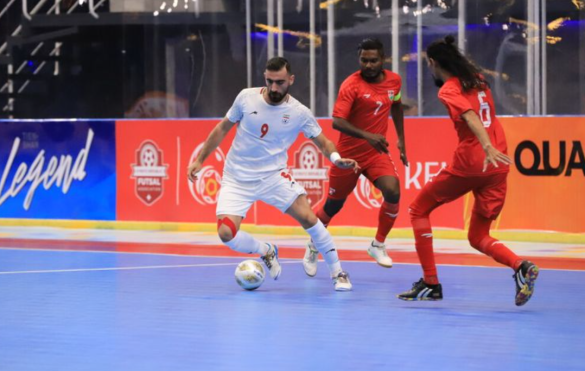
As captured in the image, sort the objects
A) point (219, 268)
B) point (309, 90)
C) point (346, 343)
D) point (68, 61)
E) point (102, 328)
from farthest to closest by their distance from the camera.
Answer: point (68, 61)
point (309, 90)
point (219, 268)
point (102, 328)
point (346, 343)

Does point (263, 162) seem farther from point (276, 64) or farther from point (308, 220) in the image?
point (276, 64)

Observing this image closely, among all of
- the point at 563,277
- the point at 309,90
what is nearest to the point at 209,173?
the point at 309,90

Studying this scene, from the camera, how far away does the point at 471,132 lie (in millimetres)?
9281

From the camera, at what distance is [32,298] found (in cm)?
1012

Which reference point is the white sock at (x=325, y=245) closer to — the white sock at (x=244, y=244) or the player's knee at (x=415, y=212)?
the white sock at (x=244, y=244)

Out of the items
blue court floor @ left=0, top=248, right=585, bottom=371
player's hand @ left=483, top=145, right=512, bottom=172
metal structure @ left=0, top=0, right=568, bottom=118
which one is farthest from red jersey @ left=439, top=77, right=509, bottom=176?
metal structure @ left=0, top=0, right=568, bottom=118

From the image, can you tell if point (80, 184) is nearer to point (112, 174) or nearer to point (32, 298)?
point (112, 174)

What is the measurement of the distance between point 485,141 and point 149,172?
8.52 metres

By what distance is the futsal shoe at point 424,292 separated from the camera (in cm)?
974

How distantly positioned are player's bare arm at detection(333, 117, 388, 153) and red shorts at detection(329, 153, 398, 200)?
399 mm

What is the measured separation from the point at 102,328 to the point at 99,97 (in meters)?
12.9

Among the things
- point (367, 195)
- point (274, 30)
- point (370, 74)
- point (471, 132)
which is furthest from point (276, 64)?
point (274, 30)

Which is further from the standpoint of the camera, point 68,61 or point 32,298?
point 68,61

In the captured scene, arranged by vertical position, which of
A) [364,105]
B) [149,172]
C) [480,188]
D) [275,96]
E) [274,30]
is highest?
[274,30]
